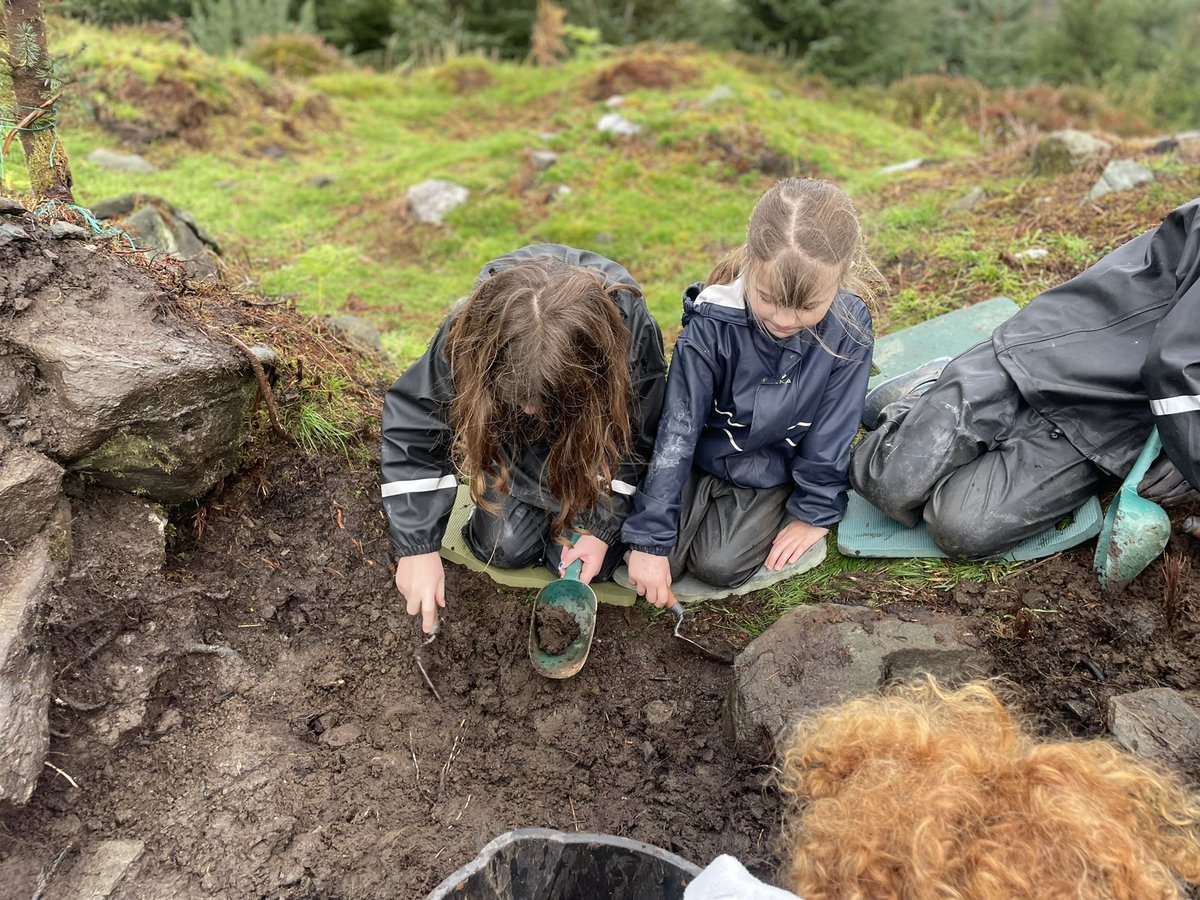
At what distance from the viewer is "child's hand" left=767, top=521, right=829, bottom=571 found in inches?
109

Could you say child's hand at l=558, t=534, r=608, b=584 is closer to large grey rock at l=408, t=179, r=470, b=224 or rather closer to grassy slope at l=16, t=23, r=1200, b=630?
grassy slope at l=16, t=23, r=1200, b=630

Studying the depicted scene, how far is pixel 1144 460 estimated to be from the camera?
8.21 feet

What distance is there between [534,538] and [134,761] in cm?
128

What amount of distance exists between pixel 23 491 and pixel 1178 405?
112 inches

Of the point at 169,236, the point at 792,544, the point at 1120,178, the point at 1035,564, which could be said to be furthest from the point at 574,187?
the point at 1035,564

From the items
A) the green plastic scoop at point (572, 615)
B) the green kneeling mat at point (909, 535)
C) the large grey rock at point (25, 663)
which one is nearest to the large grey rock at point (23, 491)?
the large grey rock at point (25, 663)

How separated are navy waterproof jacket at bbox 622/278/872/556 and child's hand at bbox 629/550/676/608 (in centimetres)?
3

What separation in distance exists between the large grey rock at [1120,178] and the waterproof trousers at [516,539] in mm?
3618

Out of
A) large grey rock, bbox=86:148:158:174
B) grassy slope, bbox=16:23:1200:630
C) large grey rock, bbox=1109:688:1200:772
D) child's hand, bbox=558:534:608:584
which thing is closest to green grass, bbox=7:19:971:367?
grassy slope, bbox=16:23:1200:630

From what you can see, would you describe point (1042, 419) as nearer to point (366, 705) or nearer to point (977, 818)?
point (977, 818)

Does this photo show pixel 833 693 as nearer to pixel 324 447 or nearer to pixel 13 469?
pixel 324 447

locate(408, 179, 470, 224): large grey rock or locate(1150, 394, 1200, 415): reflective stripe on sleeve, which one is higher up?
locate(1150, 394, 1200, 415): reflective stripe on sleeve

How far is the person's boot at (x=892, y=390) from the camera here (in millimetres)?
3072

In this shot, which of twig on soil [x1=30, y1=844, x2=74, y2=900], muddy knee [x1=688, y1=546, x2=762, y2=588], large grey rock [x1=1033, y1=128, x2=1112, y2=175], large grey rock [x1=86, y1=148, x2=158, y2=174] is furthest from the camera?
large grey rock [x1=86, y1=148, x2=158, y2=174]
